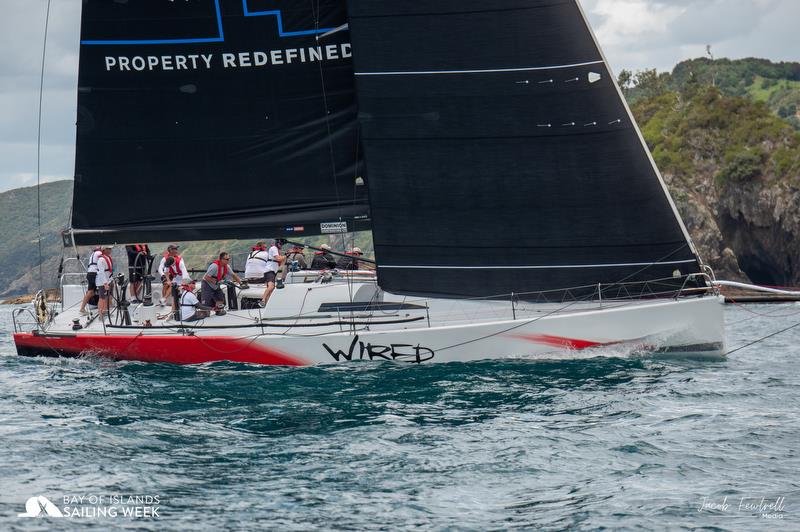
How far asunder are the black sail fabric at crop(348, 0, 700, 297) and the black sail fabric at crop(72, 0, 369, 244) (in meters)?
1.53

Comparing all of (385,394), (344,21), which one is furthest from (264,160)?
(385,394)

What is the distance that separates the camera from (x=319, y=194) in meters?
17.1

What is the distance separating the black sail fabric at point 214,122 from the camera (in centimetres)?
1680

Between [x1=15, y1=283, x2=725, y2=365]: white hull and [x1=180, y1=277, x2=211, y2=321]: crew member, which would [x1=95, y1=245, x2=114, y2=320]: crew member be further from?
[x1=180, y1=277, x2=211, y2=321]: crew member

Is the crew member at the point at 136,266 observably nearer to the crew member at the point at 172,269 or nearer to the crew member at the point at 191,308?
the crew member at the point at 172,269

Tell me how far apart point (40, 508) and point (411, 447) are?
150 inches

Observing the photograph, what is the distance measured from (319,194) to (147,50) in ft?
13.8

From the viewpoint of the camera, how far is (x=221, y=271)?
55.6ft

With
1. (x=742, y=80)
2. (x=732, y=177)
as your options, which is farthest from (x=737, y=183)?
(x=742, y=80)

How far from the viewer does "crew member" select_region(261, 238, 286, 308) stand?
16.7 m

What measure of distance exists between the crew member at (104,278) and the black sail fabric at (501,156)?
18.2 feet

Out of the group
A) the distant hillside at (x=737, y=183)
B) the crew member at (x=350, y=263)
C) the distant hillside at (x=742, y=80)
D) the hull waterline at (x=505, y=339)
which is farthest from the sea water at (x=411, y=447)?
the distant hillside at (x=742, y=80)

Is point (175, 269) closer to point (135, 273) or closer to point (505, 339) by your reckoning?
point (135, 273)

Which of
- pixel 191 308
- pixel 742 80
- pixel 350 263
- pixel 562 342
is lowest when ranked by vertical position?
pixel 562 342
